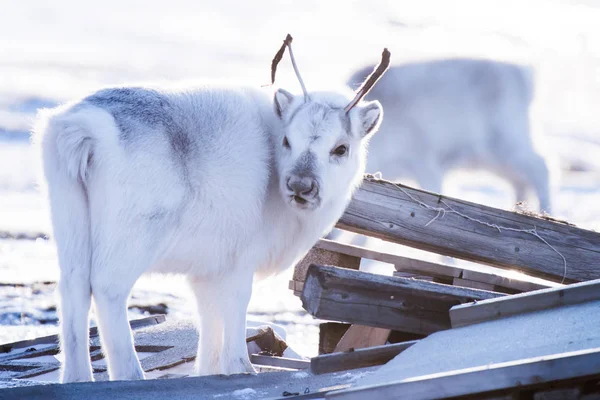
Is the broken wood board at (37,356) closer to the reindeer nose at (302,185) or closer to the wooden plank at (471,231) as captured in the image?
the reindeer nose at (302,185)

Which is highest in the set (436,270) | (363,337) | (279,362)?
(436,270)

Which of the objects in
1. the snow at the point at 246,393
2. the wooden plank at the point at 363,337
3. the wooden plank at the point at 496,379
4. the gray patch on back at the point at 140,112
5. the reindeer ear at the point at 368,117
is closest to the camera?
the wooden plank at the point at 496,379

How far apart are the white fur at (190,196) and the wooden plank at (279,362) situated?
713mm

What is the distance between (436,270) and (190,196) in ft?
8.31

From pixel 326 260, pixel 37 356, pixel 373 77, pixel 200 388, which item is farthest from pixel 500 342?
pixel 37 356

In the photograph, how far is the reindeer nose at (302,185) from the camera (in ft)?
17.5

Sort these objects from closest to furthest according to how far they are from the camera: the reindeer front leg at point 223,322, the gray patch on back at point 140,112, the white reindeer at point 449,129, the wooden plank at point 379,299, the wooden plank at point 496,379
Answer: the wooden plank at point 496,379 < the wooden plank at point 379,299 < the gray patch on back at point 140,112 < the reindeer front leg at point 223,322 < the white reindeer at point 449,129

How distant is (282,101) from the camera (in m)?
5.76

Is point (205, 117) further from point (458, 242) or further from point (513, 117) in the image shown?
point (513, 117)

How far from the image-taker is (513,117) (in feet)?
49.5

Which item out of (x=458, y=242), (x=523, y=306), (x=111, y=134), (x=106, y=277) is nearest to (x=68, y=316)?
(x=106, y=277)

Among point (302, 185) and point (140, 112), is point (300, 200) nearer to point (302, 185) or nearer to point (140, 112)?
point (302, 185)

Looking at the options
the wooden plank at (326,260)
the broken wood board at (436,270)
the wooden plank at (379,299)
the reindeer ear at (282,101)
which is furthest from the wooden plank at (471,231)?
the wooden plank at (379,299)

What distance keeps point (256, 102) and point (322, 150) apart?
569 mm
